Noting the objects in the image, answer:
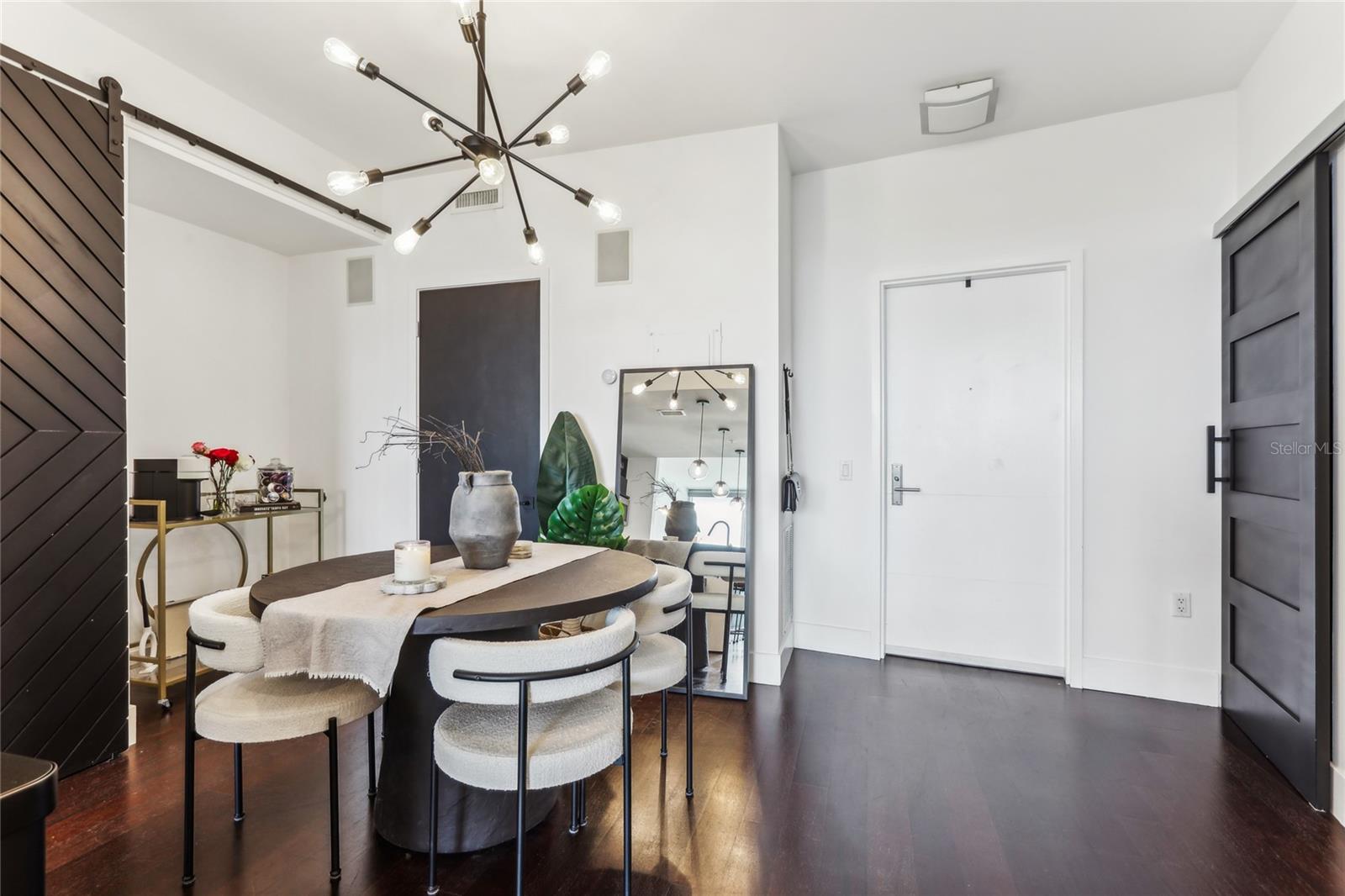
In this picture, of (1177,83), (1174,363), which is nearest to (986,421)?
A: (1174,363)

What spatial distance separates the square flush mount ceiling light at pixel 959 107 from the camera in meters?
2.91

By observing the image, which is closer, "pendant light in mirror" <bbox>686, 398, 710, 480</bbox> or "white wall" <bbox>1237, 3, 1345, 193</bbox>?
"white wall" <bbox>1237, 3, 1345, 193</bbox>

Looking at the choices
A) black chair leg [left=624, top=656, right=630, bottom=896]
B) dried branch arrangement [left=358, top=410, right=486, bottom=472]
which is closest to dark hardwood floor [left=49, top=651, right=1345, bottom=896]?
black chair leg [left=624, top=656, right=630, bottom=896]

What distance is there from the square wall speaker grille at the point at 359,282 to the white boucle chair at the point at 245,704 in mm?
2737

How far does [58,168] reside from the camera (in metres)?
2.30

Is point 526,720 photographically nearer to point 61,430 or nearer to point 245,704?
point 245,704

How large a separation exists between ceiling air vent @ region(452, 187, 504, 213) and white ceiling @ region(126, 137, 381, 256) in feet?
2.01

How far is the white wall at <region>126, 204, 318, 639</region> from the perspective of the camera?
11.5ft

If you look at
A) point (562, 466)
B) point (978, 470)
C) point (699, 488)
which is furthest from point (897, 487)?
point (562, 466)

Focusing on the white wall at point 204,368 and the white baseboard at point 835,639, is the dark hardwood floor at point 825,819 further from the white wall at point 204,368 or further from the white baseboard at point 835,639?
the white wall at point 204,368

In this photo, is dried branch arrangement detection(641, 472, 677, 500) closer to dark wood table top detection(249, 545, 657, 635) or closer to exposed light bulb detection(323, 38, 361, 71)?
dark wood table top detection(249, 545, 657, 635)

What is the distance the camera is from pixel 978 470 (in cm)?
350

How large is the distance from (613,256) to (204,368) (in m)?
2.50

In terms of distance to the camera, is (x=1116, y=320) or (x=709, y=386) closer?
(x=1116, y=320)
